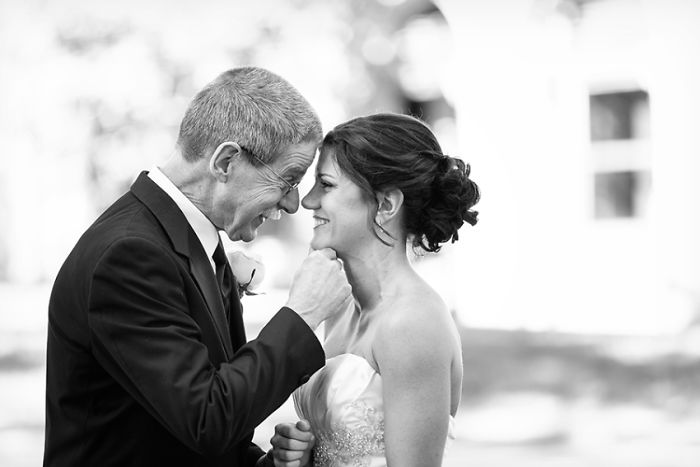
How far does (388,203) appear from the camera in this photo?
292 centimetres

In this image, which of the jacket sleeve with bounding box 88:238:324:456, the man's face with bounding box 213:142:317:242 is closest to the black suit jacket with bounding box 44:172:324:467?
the jacket sleeve with bounding box 88:238:324:456

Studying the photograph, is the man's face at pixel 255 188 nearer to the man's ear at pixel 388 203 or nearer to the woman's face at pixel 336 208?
the woman's face at pixel 336 208

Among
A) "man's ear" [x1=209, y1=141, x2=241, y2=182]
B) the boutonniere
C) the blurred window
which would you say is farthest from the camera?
the blurred window

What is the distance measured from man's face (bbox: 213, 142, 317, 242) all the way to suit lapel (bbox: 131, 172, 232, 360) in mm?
131

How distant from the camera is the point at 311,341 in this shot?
7.87ft

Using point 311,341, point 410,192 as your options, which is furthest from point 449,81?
point 311,341

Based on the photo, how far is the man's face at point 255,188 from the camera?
8.61 ft

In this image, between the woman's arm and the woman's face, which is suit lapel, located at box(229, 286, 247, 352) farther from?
the woman's arm

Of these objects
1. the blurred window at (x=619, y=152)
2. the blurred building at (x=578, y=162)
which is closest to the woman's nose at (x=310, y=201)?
the blurred building at (x=578, y=162)

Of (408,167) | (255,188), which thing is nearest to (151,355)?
(255,188)

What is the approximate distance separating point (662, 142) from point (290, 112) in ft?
20.9

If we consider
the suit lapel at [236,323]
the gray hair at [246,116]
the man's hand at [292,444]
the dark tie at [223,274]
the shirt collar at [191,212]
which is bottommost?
the man's hand at [292,444]

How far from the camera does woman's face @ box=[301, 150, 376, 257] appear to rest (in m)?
2.89

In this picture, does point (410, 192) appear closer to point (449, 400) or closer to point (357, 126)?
point (357, 126)
